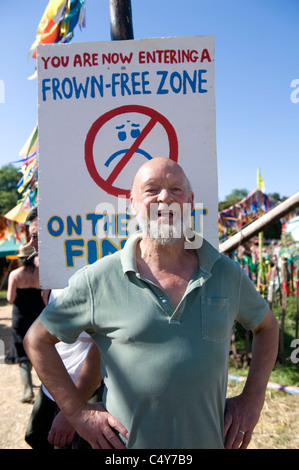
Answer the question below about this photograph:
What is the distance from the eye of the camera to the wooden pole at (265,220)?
2.39 m

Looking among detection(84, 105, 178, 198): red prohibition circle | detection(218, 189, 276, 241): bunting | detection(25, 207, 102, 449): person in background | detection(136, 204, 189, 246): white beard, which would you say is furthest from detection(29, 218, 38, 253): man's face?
detection(218, 189, 276, 241): bunting

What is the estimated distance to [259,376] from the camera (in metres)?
1.43

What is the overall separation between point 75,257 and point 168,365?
684 millimetres

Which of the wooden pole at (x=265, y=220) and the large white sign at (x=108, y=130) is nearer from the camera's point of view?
the large white sign at (x=108, y=130)

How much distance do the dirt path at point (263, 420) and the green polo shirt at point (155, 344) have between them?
92.0 inches

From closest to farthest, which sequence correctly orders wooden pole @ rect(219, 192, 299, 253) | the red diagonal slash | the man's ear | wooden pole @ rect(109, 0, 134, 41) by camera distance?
1. the man's ear
2. the red diagonal slash
3. wooden pole @ rect(109, 0, 134, 41)
4. wooden pole @ rect(219, 192, 299, 253)

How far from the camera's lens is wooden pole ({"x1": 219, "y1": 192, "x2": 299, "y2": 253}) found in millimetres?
2395

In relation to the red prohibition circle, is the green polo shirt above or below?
below

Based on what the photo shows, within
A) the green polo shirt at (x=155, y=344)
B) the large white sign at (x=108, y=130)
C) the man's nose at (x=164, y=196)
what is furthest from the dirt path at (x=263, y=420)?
the man's nose at (x=164, y=196)

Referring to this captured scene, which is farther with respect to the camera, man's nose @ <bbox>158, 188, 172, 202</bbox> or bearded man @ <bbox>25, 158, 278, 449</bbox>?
man's nose @ <bbox>158, 188, 172, 202</bbox>

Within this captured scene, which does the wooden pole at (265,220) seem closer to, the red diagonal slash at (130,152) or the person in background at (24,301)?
the red diagonal slash at (130,152)

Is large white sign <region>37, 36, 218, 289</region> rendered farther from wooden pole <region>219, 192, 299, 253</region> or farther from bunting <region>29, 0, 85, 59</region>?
bunting <region>29, 0, 85, 59</region>

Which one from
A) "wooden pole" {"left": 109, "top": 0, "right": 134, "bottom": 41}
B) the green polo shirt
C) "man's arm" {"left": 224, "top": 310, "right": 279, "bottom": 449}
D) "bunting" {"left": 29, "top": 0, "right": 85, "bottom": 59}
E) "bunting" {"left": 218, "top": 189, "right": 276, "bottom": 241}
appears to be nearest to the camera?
the green polo shirt

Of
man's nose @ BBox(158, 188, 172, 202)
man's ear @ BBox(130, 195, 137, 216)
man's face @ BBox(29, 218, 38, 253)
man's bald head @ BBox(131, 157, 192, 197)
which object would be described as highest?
man's bald head @ BBox(131, 157, 192, 197)
